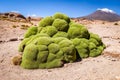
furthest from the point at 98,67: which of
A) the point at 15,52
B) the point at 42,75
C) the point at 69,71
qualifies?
the point at 15,52

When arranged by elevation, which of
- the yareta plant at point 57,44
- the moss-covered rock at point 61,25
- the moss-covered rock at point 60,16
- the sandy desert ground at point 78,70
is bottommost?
the sandy desert ground at point 78,70

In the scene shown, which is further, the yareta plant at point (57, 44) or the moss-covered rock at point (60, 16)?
the moss-covered rock at point (60, 16)

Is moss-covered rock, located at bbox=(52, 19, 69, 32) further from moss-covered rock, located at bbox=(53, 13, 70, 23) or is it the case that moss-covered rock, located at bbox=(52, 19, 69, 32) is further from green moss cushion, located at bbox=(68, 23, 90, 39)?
moss-covered rock, located at bbox=(53, 13, 70, 23)

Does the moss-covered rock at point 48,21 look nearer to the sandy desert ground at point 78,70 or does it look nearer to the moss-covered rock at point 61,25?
the moss-covered rock at point 61,25

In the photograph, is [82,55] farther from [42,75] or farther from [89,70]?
[42,75]

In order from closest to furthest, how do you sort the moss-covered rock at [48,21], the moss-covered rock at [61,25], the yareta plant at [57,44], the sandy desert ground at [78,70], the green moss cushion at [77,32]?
the sandy desert ground at [78,70]
the yareta plant at [57,44]
the green moss cushion at [77,32]
the moss-covered rock at [61,25]
the moss-covered rock at [48,21]

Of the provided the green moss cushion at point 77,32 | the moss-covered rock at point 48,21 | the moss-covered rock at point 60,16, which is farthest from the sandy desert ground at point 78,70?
the moss-covered rock at point 60,16

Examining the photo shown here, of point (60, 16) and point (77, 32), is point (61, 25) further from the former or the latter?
point (77, 32)

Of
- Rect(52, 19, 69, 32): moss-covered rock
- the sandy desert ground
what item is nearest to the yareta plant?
Rect(52, 19, 69, 32): moss-covered rock

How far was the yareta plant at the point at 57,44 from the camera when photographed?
1095cm

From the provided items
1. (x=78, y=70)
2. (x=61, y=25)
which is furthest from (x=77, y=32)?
(x=78, y=70)

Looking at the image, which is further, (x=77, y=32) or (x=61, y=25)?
(x=61, y=25)

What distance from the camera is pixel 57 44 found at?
11.8 metres

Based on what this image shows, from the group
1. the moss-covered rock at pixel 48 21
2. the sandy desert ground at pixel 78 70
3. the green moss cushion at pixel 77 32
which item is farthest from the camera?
the moss-covered rock at pixel 48 21
